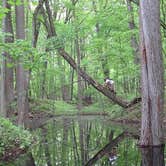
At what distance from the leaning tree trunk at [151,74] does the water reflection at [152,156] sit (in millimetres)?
391

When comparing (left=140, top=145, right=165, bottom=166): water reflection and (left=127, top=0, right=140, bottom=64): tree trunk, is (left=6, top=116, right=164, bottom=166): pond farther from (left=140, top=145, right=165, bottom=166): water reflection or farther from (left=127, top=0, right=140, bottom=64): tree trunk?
(left=127, top=0, right=140, bottom=64): tree trunk

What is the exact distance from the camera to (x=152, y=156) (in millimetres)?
7391

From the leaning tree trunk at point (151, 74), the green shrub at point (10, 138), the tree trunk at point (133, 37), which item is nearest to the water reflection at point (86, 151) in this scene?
the green shrub at point (10, 138)

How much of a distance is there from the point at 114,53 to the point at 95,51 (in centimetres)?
316

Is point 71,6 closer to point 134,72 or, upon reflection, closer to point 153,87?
point 134,72

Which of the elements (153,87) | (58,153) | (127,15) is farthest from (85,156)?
(127,15)

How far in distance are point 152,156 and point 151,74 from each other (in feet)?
7.66

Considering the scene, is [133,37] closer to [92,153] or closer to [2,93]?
[2,93]

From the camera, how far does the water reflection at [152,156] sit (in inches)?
265

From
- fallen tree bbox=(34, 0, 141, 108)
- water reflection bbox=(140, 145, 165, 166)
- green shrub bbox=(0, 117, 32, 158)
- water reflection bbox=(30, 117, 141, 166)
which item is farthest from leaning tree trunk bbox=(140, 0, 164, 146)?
fallen tree bbox=(34, 0, 141, 108)

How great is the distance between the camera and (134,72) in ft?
63.3

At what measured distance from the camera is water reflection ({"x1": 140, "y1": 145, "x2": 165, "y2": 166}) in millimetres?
6726

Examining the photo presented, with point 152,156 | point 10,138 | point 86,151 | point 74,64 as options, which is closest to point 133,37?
point 74,64

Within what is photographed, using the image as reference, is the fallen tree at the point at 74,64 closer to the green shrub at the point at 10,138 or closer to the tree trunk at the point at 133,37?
the tree trunk at the point at 133,37
